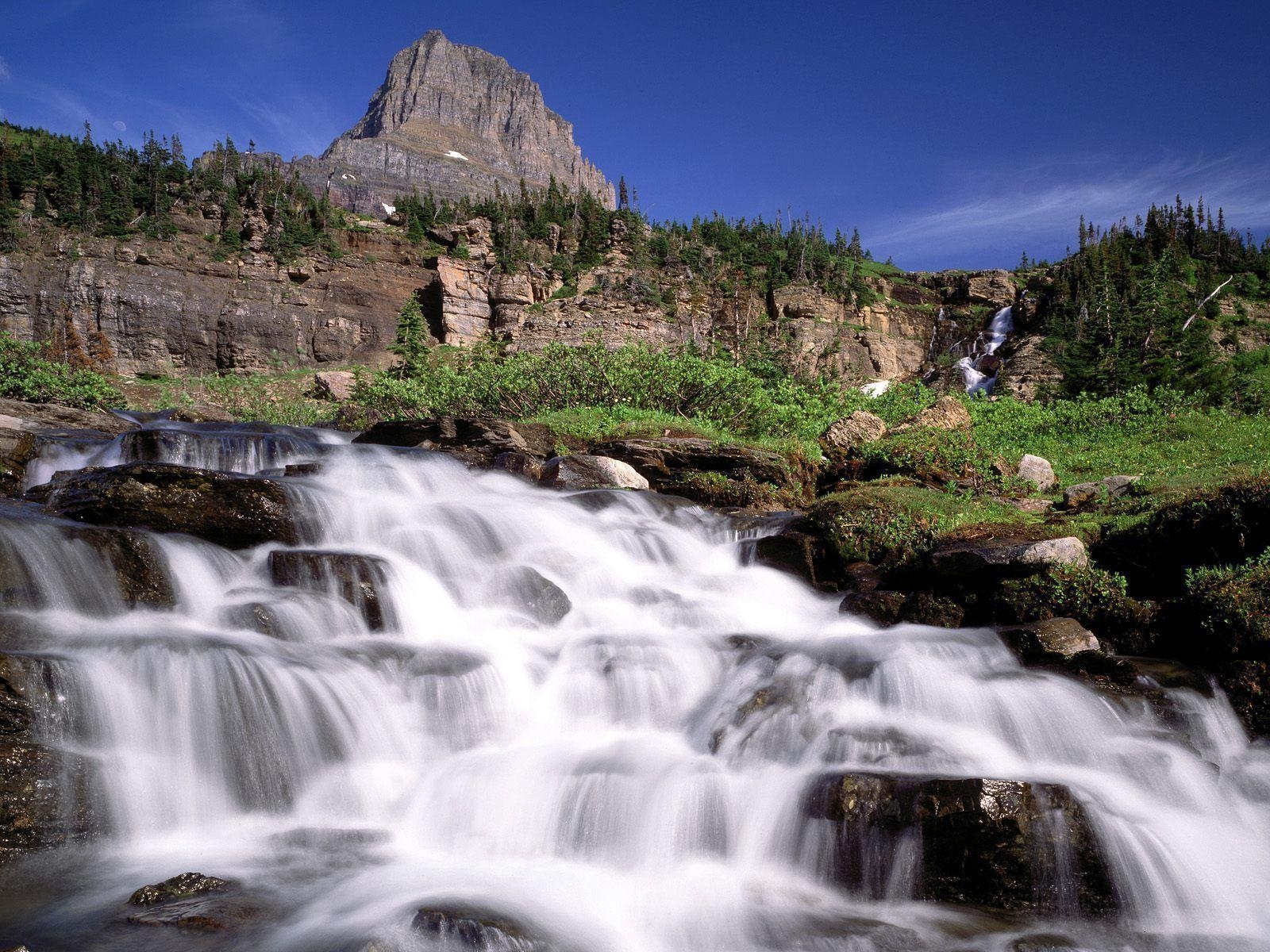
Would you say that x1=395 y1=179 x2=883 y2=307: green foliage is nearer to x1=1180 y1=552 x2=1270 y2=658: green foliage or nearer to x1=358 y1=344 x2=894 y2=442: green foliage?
x1=358 y1=344 x2=894 y2=442: green foliage

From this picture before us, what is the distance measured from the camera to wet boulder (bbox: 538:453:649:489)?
14273 mm

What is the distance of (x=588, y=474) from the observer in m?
14.6

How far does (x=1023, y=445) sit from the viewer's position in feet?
61.9

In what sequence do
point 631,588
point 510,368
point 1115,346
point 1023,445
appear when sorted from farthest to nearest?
point 1115,346 < point 510,368 < point 1023,445 < point 631,588

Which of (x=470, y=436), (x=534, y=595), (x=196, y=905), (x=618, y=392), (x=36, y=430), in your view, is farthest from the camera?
(x=618, y=392)

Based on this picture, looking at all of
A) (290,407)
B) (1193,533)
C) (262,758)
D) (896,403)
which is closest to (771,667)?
(262,758)

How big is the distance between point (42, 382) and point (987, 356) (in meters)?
53.7

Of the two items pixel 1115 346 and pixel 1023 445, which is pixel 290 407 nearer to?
pixel 1023 445

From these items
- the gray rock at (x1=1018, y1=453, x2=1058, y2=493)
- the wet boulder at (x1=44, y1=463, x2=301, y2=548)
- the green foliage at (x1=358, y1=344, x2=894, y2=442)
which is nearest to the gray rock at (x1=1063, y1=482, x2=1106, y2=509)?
the gray rock at (x1=1018, y1=453, x2=1058, y2=493)

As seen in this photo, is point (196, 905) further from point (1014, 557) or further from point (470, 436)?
point (470, 436)

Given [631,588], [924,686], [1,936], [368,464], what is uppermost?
[368,464]

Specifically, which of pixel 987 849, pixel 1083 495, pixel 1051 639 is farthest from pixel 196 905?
pixel 1083 495

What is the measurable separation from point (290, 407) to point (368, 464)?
24.8 meters

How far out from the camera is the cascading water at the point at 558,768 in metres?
4.86
